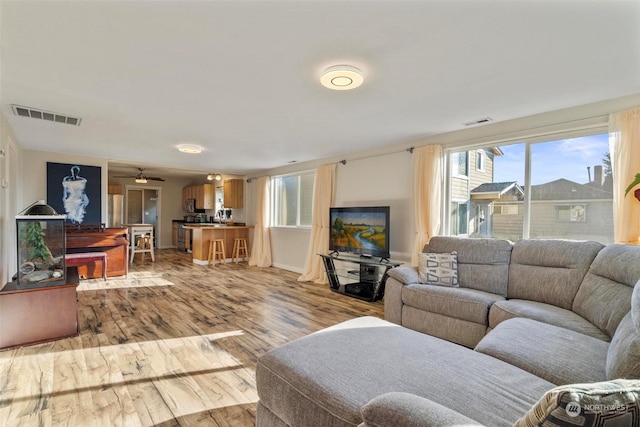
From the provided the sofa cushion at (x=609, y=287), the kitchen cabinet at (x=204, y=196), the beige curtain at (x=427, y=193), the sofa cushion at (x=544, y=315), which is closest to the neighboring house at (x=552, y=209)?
the beige curtain at (x=427, y=193)

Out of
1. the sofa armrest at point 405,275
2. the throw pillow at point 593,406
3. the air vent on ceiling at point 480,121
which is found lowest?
the sofa armrest at point 405,275

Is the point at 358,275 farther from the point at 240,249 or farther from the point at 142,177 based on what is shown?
the point at 142,177

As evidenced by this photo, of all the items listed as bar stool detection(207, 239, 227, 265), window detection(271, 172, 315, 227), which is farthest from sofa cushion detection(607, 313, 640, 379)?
bar stool detection(207, 239, 227, 265)

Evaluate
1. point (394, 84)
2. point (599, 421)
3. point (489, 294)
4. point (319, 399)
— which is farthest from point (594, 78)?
point (319, 399)

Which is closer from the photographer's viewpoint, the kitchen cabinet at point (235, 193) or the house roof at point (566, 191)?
the house roof at point (566, 191)

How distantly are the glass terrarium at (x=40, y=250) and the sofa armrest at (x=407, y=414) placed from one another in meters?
3.29

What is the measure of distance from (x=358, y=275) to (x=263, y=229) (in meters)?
3.20

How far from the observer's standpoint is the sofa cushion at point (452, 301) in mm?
2545

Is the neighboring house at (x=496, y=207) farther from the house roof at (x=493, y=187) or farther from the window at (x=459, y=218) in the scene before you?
the window at (x=459, y=218)

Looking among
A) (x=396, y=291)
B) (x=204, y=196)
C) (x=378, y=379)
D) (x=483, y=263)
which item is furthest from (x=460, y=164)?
(x=204, y=196)

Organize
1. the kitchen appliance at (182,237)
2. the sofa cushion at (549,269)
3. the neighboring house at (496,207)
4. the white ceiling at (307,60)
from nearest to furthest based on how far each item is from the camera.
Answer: the white ceiling at (307,60)
the sofa cushion at (549,269)
the neighboring house at (496,207)
the kitchen appliance at (182,237)

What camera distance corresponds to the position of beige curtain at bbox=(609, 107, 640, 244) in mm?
2500

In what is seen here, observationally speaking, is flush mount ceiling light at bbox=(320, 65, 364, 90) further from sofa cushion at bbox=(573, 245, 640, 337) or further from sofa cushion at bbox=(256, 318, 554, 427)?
sofa cushion at bbox=(573, 245, 640, 337)

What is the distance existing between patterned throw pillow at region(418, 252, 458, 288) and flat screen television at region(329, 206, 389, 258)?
99 cm
